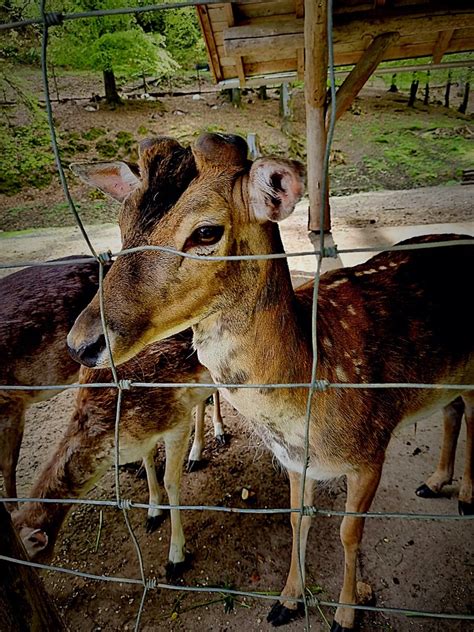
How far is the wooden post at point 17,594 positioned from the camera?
4.64ft

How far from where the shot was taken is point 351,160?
13.4 metres

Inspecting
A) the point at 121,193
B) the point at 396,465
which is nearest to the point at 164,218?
the point at 121,193

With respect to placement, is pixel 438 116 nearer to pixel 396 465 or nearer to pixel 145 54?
pixel 145 54

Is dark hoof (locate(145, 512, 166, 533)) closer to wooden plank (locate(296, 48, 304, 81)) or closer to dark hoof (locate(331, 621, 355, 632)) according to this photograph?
dark hoof (locate(331, 621, 355, 632))

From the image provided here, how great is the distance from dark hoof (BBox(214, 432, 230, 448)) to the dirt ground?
0.05 m

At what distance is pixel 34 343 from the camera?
126 inches

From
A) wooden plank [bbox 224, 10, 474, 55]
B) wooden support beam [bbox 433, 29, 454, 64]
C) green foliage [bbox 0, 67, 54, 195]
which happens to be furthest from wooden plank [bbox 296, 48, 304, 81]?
green foliage [bbox 0, 67, 54, 195]

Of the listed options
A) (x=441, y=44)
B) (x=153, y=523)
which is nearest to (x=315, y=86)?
(x=441, y=44)

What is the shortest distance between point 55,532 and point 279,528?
117 centimetres

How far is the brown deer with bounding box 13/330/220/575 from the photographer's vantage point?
2.36m

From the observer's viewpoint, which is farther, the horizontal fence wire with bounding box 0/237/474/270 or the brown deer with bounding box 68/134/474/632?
the brown deer with bounding box 68/134/474/632

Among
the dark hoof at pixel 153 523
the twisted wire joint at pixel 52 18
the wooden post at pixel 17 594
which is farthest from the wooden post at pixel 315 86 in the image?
the wooden post at pixel 17 594

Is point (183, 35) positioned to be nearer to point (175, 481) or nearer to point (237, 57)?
point (237, 57)

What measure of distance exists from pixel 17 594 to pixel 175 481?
134 cm
